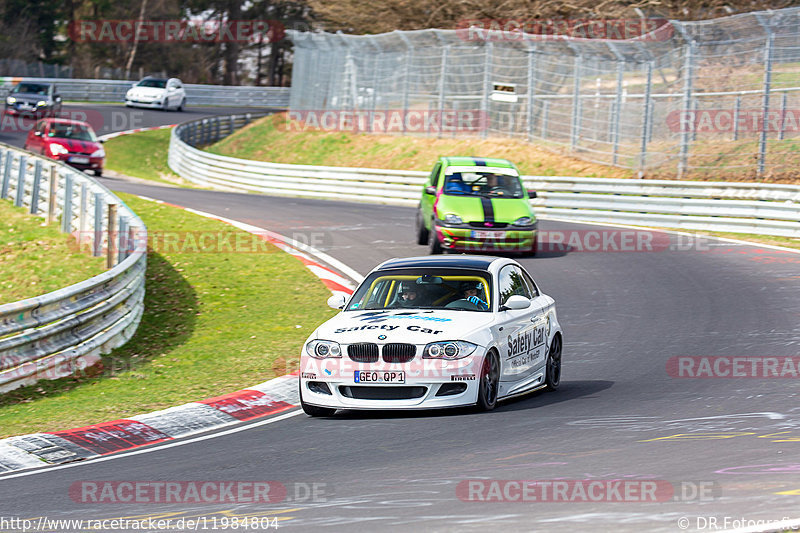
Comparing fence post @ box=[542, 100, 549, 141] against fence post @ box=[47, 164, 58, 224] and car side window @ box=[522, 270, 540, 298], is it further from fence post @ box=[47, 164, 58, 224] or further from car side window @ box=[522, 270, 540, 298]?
car side window @ box=[522, 270, 540, 298]

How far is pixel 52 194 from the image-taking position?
850 inches

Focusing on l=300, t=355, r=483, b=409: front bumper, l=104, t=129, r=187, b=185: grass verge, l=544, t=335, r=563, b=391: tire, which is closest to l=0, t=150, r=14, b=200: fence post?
l=104, t=129, r=187, b=185: grass verge

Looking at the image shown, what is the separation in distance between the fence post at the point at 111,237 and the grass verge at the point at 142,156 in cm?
2491

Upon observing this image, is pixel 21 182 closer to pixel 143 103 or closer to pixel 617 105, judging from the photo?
pixel 617 105

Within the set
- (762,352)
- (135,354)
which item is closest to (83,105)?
(135,354)

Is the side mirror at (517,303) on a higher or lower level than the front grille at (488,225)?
higher

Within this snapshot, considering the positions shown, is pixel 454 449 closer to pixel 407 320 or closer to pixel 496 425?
pixel 496 425

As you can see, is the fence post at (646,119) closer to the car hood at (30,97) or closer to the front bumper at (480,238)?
the front bumper at (480,238)

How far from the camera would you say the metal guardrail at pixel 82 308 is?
37.2 ft

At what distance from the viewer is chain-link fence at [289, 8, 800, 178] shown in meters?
24.8

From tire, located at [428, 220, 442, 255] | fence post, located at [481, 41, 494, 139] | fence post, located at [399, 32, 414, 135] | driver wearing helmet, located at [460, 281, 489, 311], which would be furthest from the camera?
fence post, located at [399, 32, 414, 135]

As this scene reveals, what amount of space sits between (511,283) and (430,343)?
1788 mm

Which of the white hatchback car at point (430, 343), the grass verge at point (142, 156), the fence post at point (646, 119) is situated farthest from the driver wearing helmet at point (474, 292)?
the grass verge at point (142, 156)

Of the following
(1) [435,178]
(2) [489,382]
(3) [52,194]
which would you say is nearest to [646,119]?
(1) [435,178]
